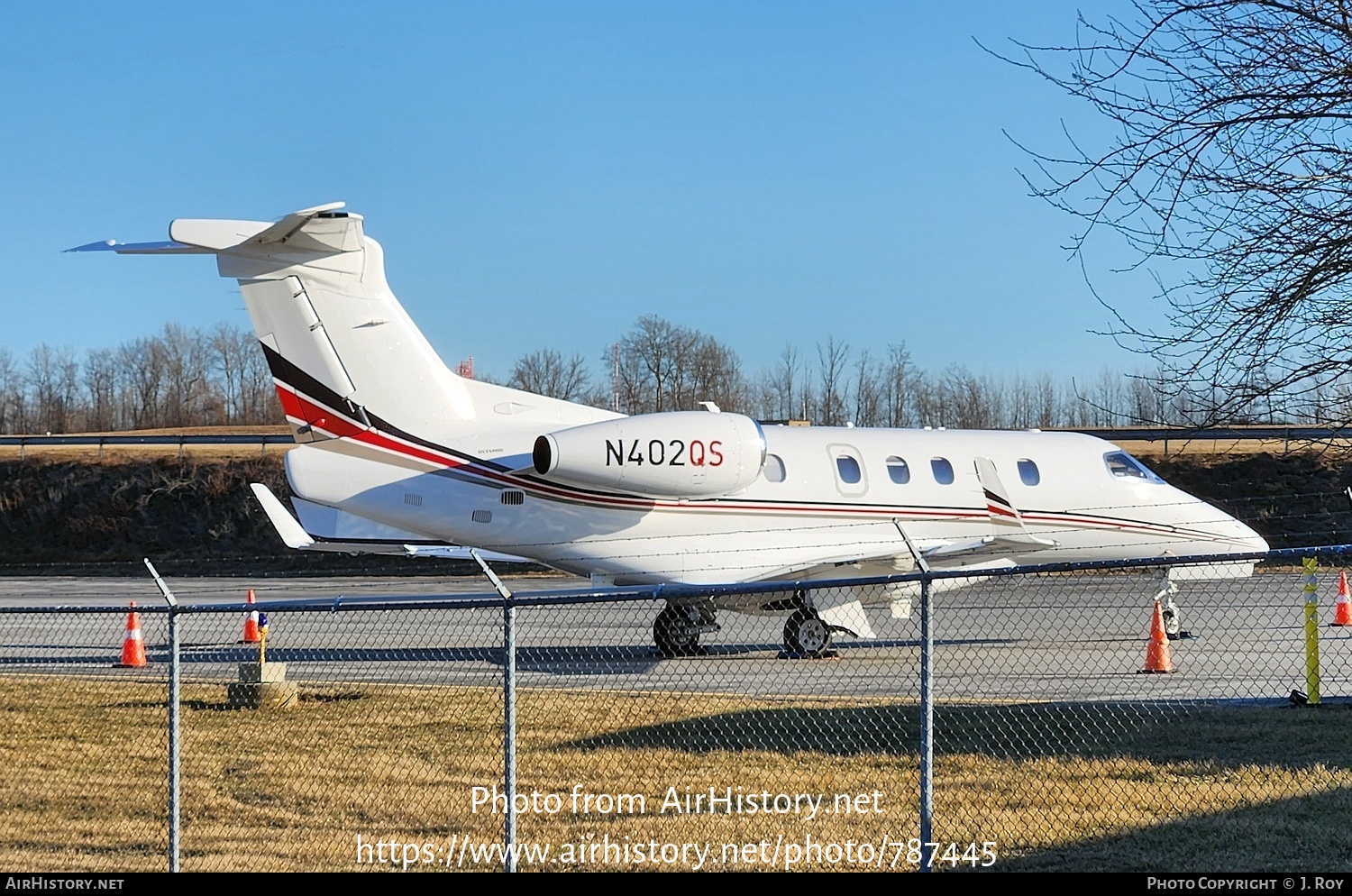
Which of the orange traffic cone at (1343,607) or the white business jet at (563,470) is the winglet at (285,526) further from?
the orange traffic cone at (1343,607)

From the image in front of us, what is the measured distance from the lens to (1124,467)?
20.2 m

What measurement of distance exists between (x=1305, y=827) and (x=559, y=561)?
1066 centimetres

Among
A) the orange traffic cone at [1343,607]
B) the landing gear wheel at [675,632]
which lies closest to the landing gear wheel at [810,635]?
the landing gear wheel at [675,632]

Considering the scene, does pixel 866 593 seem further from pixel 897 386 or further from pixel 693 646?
pixel 897 386

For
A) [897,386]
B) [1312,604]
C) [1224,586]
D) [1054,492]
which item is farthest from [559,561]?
[897,386]

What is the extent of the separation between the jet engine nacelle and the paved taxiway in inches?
84.0

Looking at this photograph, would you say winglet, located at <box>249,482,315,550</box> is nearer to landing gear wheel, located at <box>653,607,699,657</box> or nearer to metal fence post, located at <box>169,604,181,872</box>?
landing gear wheel, located at <box>653,607,699,657</box>

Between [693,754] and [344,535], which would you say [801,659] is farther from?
[693,754]

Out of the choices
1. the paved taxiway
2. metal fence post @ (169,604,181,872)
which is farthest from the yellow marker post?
metal fence post @ (169,604,181,872)

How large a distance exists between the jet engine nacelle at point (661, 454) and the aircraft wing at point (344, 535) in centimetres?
267

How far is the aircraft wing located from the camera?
760 inches

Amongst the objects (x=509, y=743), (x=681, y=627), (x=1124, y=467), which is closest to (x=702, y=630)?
(x=681, y=627)

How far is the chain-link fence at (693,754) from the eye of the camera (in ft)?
24.9

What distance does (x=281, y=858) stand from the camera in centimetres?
775
